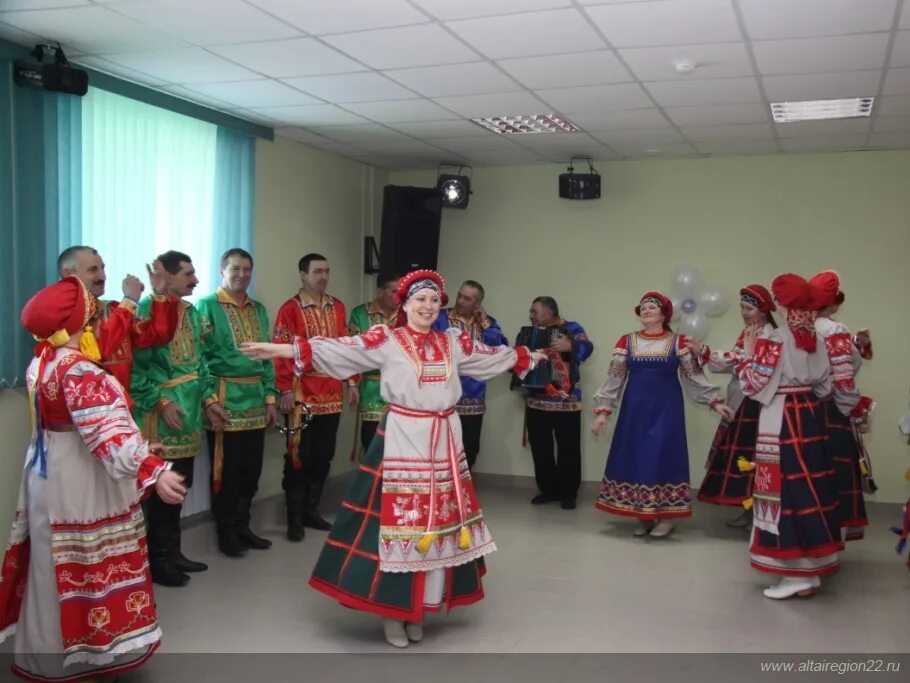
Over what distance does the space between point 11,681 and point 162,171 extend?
2722mm

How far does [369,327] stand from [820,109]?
2.98 metres

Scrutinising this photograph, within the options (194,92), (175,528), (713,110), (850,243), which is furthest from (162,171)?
(850,243)

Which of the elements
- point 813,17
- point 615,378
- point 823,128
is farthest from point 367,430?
point 813,17

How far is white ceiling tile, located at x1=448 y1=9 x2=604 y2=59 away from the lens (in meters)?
3.55

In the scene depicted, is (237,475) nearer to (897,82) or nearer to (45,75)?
(45,75)

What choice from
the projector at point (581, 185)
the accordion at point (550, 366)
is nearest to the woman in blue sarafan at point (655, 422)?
the accordion at point (550, 366)

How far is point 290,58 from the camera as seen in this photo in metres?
4.14

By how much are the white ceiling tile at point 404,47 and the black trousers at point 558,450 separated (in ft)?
9.99

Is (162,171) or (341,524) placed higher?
(162,171)

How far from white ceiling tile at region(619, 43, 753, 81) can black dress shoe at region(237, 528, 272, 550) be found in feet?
10.5

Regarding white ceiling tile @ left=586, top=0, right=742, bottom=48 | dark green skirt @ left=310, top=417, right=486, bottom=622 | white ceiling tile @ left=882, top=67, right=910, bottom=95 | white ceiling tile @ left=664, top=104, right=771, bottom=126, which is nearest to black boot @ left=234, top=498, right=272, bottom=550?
dark green skirt @ left=310, top=417, right=486, bottom=622

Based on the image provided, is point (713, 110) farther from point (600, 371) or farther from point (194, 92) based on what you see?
point (194, 92)

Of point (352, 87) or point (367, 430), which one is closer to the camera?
point (352, 87)

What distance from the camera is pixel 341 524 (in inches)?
146
